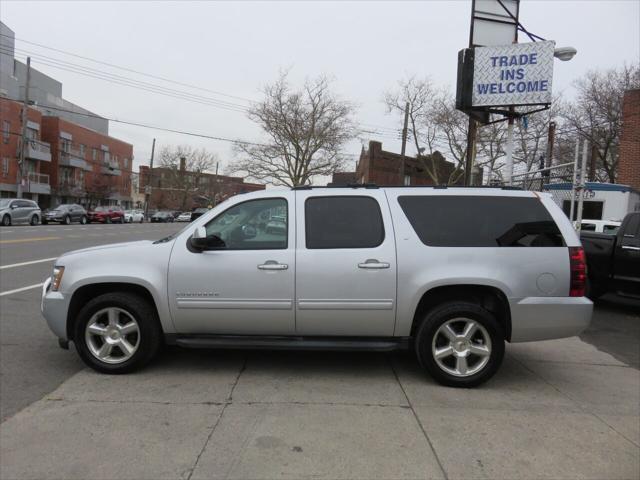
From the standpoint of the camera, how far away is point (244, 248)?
4.61m

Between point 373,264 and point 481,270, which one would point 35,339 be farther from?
point 481,270

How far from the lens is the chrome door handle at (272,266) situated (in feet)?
14.7

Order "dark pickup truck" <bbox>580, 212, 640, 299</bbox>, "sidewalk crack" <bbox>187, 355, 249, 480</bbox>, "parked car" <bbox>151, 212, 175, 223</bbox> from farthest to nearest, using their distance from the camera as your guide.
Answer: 1. "parked car" <bbox>151, 212, 175, 223</bbox>
2. "dark pickup truck" <bbox>580, 212, 640, 299</bbox>
3. "sidewalk crack" <bbox>187, 355, 249, 480</bbox>

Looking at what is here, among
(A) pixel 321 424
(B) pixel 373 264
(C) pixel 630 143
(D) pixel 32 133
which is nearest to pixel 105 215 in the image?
(D) pixel 32 133

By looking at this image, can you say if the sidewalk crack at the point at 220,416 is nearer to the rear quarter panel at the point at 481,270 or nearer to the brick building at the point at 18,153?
the rear quarter panel at the point at 481,270

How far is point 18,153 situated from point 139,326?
5481 centimetres

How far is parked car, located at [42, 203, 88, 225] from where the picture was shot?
119 ft

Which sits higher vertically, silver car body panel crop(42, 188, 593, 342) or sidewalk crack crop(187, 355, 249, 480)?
silver car body panel crop(42, 188, 593, 342)

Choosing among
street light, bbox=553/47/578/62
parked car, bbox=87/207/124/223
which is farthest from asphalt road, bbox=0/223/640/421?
parked car, bbox=87/207/124/223

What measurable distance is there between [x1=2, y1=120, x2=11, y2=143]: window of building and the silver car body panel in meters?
53.6

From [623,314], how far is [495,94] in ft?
17.6

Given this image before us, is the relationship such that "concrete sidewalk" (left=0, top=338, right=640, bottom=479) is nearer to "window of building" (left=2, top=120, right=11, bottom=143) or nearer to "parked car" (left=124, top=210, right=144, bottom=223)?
"parked car" (left=124, top=210, right=144, bottom=223)

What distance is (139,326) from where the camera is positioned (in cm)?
460

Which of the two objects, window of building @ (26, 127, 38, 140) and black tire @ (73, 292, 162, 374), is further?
window of building @ (26, 127, 38, 140)
